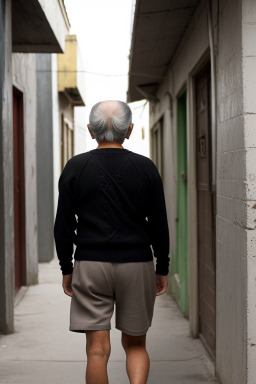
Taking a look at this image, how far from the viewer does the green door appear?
713cm

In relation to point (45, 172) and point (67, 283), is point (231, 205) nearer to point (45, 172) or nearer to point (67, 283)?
point (67, 283)

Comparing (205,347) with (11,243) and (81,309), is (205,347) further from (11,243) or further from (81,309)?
(81,309)

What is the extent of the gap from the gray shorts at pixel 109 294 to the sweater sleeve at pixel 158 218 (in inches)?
4.1

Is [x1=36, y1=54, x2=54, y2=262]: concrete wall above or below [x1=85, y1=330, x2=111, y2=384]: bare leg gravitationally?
above

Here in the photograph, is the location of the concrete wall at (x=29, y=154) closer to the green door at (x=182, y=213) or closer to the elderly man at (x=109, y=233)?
the green door at (x=182, y=213)

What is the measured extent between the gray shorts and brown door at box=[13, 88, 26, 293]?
194 inches

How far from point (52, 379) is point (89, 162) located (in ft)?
6.49

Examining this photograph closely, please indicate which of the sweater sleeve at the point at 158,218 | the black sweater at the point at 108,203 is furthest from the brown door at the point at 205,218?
the black sweater at the point at 108,203

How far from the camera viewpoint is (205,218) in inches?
225

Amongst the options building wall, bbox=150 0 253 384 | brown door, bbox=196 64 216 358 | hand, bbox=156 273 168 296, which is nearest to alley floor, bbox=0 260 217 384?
brown door, bbox=196 64 216 358

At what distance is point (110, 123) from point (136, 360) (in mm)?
1210

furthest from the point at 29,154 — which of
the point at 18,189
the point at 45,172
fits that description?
the point at 45,172

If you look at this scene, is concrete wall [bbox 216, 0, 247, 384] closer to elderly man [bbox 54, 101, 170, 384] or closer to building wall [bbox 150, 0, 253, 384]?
building wall [bbox 150, 0, 253, 384]

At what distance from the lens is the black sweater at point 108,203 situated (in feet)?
11.1
